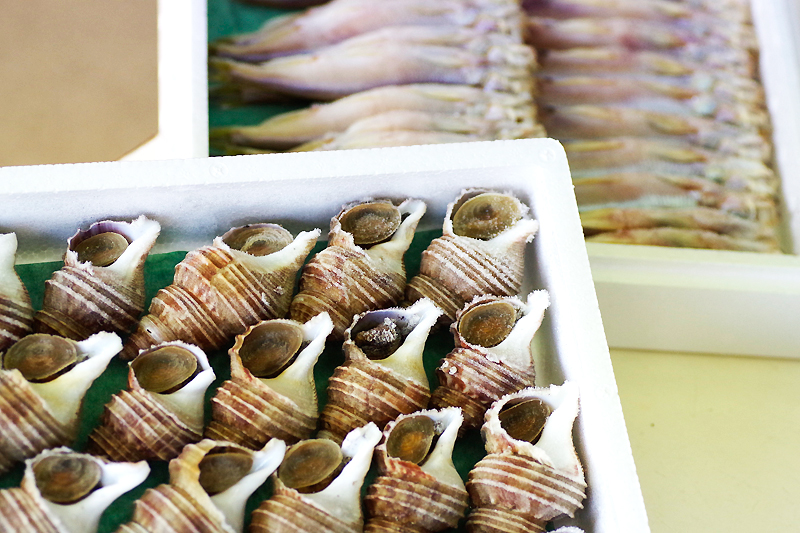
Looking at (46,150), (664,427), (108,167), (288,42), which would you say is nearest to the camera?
(108,167)

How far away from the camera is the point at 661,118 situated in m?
1.46

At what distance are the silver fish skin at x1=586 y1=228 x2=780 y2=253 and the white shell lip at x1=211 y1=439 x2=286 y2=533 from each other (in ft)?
2.68

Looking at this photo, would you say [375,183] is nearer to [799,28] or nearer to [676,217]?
[676,217]

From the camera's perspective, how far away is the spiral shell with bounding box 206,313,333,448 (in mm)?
729

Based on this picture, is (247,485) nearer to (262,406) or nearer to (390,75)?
(262,406)

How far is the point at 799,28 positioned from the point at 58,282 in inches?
61.5

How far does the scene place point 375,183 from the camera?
35.3 inches

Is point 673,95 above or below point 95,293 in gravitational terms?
above

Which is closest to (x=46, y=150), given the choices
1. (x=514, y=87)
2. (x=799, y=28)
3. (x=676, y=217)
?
(x=514, y=87)

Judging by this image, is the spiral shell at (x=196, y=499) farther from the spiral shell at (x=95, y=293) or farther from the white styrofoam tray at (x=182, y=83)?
the white styrofoam tray at (x=182, y=83)

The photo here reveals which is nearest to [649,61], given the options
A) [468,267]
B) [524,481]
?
[468,267]

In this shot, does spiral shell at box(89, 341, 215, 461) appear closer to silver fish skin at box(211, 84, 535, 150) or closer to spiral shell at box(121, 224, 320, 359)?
spiral shell at box(121, 224, 320, 359)

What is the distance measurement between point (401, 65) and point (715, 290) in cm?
71

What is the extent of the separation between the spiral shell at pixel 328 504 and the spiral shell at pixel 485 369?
0.40ft
